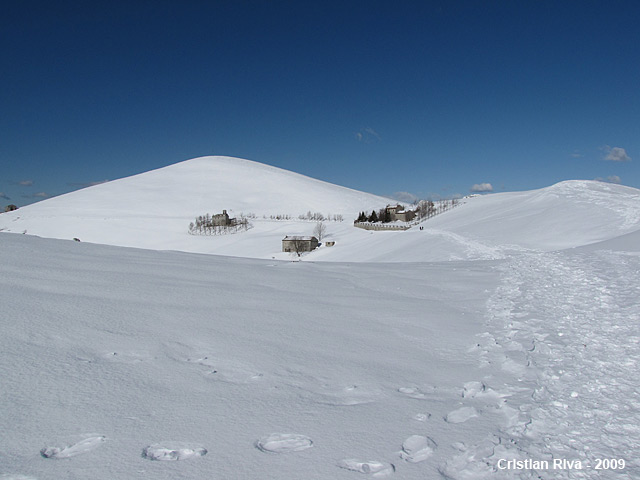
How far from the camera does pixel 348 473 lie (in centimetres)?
238

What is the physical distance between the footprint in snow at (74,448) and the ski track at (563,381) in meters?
2.16

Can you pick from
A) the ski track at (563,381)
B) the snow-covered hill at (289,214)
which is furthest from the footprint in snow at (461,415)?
the snow-covered hill at (289,214)

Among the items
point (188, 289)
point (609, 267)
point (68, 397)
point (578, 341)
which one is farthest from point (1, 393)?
point (609, 267)

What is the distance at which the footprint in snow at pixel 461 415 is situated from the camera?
3.07m

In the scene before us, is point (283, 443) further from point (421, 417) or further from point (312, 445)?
point (421, 417)

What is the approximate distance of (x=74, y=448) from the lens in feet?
7.80

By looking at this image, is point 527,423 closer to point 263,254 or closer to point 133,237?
point 263,254

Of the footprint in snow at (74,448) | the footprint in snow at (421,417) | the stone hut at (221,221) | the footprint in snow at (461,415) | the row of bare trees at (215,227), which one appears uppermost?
the stone hut at (221,221)

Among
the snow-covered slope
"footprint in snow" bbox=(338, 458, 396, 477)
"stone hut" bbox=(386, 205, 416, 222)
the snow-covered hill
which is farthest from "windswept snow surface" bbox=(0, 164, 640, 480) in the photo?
"stone hut" bbox=(386, 205, 416, 222)

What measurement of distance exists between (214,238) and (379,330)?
225 feet

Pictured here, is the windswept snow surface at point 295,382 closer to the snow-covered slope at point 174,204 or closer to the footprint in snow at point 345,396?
the footprint in snow at point 345,396

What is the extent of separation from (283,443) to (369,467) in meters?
0.59

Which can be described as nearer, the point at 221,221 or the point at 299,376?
the point at 299,376

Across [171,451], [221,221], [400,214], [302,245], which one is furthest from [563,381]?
[221,221]
